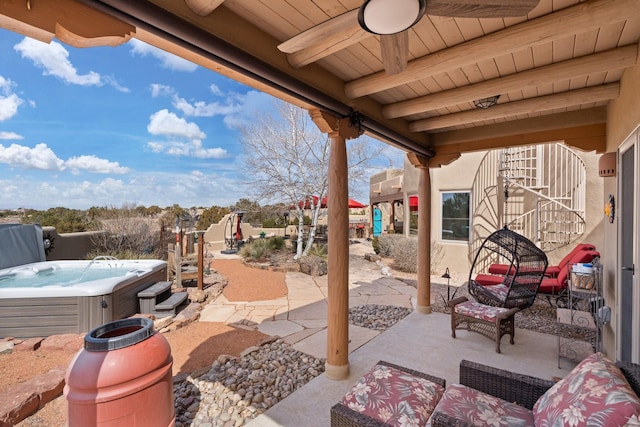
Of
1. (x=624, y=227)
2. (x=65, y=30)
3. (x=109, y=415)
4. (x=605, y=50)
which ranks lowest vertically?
(x=109, y=415)

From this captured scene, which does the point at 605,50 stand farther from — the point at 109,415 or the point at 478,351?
the point at 109,415

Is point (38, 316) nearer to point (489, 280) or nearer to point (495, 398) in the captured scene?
point (495, 398)

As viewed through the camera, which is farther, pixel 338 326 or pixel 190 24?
pixel 338 326

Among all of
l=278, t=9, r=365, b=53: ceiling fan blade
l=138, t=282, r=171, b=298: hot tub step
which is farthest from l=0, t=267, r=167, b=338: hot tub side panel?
l=278, t=9, r=365, b=53: ceiling fan blade

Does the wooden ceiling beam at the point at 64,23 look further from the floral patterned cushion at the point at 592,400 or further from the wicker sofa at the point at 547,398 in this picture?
the floral patterned cushion at the point at 592,400

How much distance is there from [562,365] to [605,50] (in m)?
3.26

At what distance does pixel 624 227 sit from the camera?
274 centimetres

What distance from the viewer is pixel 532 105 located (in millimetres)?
3357

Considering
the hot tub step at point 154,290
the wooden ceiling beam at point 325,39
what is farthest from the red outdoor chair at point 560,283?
the hot tub step at point 154,290

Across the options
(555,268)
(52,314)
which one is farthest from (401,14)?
(555,268)

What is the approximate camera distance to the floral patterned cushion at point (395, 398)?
1.79m

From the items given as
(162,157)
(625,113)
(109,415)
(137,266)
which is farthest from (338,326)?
(162,157)

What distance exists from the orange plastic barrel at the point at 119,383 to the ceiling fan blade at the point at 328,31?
2259 mm

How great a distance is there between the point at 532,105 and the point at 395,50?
2.61m
